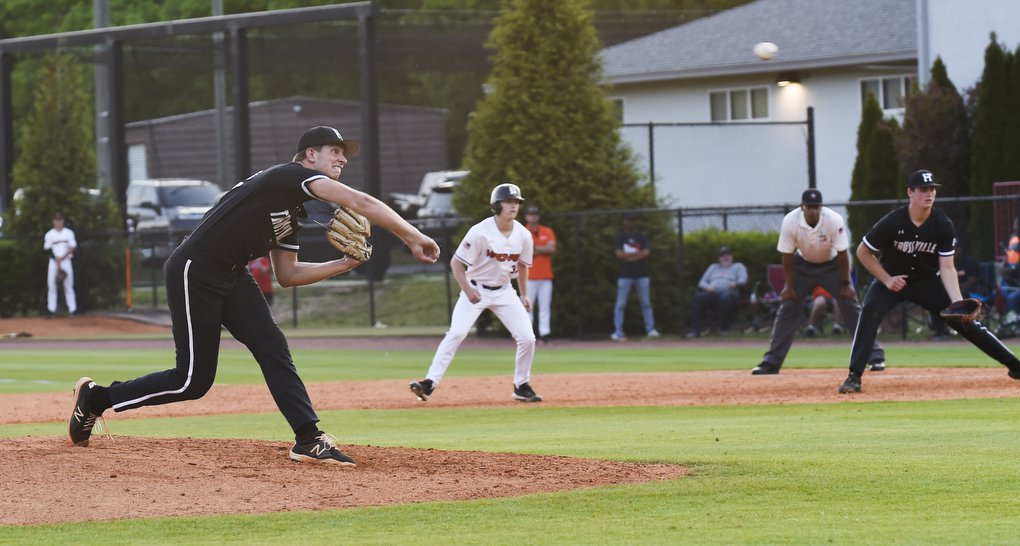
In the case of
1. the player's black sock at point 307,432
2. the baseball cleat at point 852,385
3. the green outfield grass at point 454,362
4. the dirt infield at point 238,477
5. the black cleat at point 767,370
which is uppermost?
the player's black sock at point 307,432

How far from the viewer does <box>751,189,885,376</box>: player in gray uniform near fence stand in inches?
605

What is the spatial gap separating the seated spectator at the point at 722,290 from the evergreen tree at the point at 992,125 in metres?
5.12

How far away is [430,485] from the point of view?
7.81 metres

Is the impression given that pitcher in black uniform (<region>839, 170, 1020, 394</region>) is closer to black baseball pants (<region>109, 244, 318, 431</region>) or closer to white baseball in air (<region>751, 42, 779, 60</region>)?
black baseball pants (<region>109, 244, 318, 431</region>)

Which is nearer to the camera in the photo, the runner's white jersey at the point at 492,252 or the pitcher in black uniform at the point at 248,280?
the pitcher in black uniform at the point at 248,280

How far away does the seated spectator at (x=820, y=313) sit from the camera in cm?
2255

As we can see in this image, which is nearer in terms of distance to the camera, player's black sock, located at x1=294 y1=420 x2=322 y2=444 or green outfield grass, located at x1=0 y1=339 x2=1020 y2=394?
player's black sock, located at x1=294 y1=420 x2=322 y2=444

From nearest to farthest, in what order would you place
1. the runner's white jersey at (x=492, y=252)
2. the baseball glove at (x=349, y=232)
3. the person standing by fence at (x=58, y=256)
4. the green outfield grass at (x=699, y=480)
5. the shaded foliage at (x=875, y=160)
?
the green outfield grass at (x=699, y=480) → the baseball glove at (x=349, y=232) → the runner's white jersey at (x=492, y=252) → the shaded foliage at (x=875, y=160) → the person standing by fence at (x=58, y=256)

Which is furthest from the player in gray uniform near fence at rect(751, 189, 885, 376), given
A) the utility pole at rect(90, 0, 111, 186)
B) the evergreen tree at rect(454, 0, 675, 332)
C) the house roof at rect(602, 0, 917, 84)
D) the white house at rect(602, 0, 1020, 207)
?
the utility pole at rect(90, 0, 111, 186)

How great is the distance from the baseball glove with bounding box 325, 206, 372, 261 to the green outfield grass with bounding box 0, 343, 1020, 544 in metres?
1.27

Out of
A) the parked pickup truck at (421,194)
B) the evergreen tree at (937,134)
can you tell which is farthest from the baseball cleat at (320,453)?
the parked pickup truck at (421,194)

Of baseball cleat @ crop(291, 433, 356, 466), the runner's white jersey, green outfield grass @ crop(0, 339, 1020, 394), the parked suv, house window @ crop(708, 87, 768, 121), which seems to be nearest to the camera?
baseball cleat @ crop(291, 433, 356, 466)

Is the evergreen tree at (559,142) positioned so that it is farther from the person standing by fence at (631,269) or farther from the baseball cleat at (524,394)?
the baseball cleat at (524,394)

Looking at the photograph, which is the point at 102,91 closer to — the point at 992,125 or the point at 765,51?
the point at 765,51
